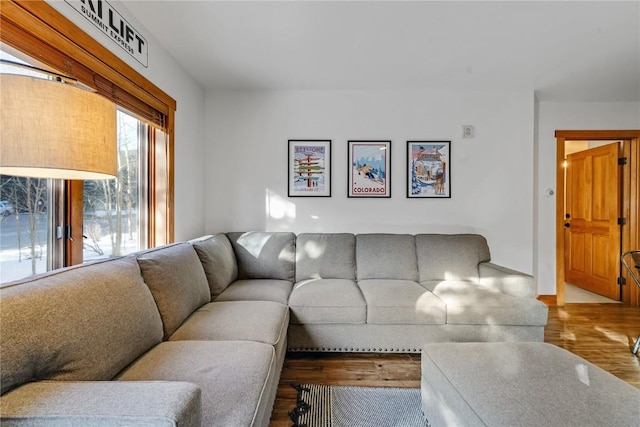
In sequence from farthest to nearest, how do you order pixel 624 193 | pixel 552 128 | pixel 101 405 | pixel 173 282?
pixel 624 193 → pixel 552 128 → pixel 173 282 → pixel 101 405

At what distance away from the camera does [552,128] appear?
3.48m

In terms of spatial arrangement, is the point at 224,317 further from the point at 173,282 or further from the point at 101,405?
the point at 101,405

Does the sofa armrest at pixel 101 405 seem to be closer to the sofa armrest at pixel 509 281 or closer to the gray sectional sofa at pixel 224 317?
the gray sectional sofa at pixel 224 317

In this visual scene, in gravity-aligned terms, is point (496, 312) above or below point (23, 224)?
below

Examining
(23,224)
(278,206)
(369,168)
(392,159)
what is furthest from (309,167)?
(23,224)

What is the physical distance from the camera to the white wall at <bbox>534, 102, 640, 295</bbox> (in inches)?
135

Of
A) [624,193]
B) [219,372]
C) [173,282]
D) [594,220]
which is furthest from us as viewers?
[594,220]

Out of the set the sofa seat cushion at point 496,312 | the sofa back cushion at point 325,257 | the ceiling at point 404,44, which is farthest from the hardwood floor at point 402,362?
the ceiling at point 404,44

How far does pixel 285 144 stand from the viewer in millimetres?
3201

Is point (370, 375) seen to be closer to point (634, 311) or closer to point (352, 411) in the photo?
point (352, 411)

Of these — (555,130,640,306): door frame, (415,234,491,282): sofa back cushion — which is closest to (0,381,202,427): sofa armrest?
(415,234,491,282): sofa back cushion

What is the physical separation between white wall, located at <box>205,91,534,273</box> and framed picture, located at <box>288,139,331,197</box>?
8cm

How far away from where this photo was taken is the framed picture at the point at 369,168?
10.5 ft

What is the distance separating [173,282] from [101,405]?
0.93 meters
